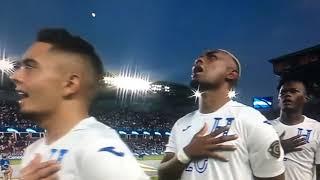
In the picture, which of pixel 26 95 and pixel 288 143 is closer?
pixel 26 95

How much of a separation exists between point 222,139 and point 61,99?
1.19 metres

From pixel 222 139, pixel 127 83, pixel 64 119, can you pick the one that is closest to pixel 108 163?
pixel 64 119

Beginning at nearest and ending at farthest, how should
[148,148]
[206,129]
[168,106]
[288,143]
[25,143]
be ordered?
[206,129] < [288,143] < [25,143] < [148,148] < [168,106]

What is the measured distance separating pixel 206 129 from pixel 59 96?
4.18ft

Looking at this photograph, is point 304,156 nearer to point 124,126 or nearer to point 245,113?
point 245,113

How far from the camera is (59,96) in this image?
4.92 ft

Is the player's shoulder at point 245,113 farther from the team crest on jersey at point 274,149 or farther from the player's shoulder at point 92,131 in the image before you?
the player's shoulder at point 92,131

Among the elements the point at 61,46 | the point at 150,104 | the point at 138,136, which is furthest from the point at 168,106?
the point at 61,46

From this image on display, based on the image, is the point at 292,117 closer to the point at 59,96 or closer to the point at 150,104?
the point at 59,96

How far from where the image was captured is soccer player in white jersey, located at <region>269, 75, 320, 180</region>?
3721mm

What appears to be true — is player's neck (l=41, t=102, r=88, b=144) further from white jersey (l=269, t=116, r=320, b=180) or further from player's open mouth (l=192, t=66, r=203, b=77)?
white jersey (l=269, t=116, r=320, b=180)

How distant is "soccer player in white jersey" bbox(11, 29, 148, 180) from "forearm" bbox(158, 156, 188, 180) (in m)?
1.12

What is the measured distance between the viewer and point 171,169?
2684mm

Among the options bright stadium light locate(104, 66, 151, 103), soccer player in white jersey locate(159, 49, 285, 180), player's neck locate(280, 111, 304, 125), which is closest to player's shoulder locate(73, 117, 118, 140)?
soccer player in white jersey locate(159, 49, 285, 180)
